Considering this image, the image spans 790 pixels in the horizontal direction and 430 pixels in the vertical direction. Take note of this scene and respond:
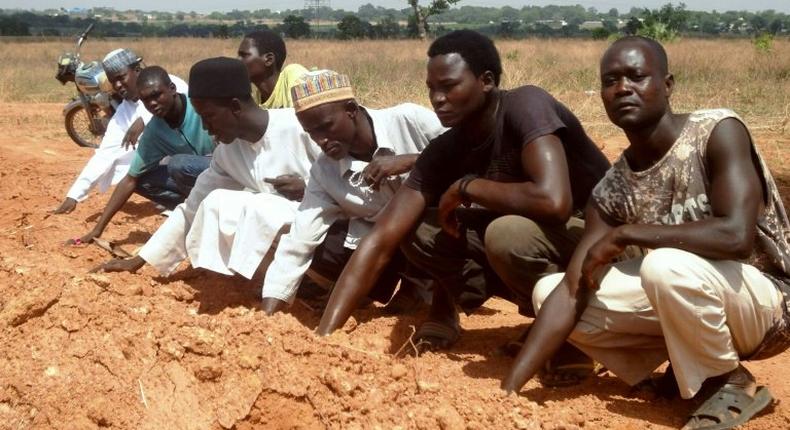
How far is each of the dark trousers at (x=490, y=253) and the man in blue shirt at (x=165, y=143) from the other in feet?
7.99

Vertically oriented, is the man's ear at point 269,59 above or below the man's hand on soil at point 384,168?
above

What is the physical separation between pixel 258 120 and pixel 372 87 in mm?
10433

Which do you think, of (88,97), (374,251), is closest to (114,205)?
(374,251)

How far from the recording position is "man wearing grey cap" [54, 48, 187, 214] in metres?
6.54

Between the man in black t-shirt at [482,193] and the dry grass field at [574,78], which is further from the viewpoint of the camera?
the dry grass field at [574,78]

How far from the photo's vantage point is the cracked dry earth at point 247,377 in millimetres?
3008

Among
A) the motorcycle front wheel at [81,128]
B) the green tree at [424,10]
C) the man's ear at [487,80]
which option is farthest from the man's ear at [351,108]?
the green tree at [424,10]

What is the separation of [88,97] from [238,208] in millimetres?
5743

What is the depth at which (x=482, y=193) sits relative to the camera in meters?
3.38

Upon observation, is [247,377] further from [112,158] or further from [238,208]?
[112,158]

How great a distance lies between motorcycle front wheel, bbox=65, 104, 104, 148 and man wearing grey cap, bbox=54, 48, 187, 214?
2.87 metres

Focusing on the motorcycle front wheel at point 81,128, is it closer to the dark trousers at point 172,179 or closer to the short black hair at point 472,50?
the dark trousers at point 172,179

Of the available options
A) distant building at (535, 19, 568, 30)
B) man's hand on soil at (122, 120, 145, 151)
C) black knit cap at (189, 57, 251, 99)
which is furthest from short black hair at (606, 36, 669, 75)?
distant building at (535, 19, 568, 30)

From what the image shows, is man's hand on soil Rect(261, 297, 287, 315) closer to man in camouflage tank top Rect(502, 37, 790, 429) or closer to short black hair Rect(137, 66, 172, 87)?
man in camouflage tank top Rect(502, 37, 790, 429)
